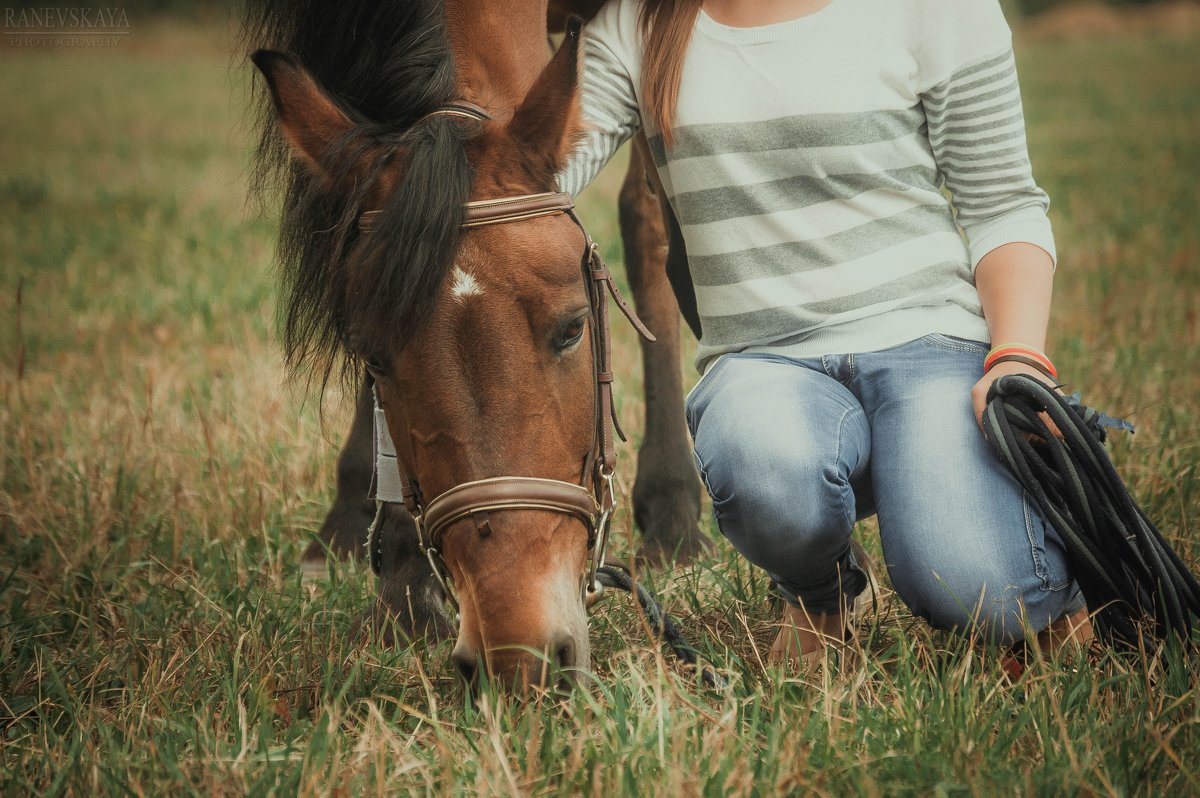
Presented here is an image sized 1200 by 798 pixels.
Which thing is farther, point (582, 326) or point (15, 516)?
point (15, 516)

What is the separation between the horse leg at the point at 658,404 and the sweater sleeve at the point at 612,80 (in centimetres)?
71

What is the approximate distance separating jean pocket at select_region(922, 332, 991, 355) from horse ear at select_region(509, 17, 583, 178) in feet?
2.72

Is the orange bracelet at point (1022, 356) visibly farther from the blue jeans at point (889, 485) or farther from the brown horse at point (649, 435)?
the brown horse at point (649, 435)

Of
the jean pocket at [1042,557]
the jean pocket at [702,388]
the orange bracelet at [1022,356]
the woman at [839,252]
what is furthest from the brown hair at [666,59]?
the jean pocket at [1042,557]

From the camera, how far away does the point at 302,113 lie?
184cm

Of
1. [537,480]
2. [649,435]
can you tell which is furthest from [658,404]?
[537,480]

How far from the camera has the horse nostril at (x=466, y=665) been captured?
1691 millimetres

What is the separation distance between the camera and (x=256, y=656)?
215cm

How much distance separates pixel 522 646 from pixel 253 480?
5.97 feet

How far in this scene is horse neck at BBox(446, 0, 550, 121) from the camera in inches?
81.1

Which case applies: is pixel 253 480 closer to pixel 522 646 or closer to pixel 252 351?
pixel 252 351

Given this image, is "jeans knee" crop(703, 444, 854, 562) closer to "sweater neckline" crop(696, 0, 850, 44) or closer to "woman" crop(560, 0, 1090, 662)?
"woman" crop(560, 0, 1090, 662)

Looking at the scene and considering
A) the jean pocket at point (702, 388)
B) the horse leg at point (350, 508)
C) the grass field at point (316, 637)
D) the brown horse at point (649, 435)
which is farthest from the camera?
the horse leg at point (350, 508)

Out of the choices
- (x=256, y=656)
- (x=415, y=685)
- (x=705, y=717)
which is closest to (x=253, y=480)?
(x=256, y=656)
